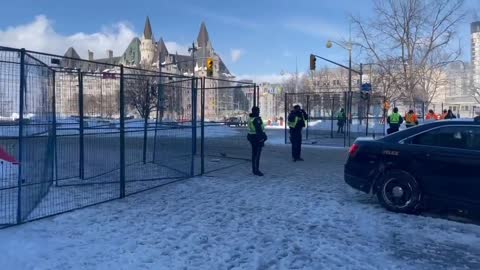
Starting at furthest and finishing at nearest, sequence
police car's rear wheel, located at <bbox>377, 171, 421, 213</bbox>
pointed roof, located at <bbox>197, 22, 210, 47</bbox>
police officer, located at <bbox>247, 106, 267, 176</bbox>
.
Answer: pointed roof, located at <bbox>197, 22, 210, 47</bbox> < police officer, located at <bbox>247, 106, 267, 176</bbox> < police car's rear wheel, located at <bbox>377, 171, 421, 213</bbox>

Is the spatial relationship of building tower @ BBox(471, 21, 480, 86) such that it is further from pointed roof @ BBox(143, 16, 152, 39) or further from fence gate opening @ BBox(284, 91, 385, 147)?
pointed roof @ BBox(143, 16, 152, 39)

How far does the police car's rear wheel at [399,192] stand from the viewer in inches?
277

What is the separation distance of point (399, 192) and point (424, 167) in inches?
24.2

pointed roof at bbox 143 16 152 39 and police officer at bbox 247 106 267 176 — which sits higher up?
pointed roof at bbox 143 16 152 39

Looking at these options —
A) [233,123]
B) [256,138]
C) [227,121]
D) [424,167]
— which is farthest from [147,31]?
[424,167]

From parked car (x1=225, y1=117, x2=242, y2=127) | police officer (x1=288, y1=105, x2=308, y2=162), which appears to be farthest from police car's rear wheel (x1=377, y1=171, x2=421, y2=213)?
parked car (x1=225, y1=117, x2=242, y2=127)

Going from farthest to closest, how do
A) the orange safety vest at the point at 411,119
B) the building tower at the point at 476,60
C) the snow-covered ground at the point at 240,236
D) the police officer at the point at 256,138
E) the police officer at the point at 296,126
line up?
the building tower at the point at 476,60 → the orange safety vest at the point at 411,119 → the police officer at the point at 296,126 → the police officer at the point at 256,138 → the snow-covered ground at the point at 240,236

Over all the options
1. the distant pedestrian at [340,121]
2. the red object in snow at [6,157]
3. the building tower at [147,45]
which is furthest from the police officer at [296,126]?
the building tower at [147,45]

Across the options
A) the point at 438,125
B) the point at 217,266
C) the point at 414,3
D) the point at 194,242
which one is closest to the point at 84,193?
the point at 194,242

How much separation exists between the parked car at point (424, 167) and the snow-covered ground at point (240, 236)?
1.18 feet

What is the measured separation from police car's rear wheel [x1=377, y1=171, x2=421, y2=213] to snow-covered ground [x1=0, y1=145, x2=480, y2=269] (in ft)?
0.72

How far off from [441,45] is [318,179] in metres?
28.0

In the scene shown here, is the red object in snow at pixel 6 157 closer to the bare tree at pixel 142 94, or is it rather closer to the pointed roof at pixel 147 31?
the bare tree at pixel 142 94

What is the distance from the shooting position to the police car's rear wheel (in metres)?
7.04
